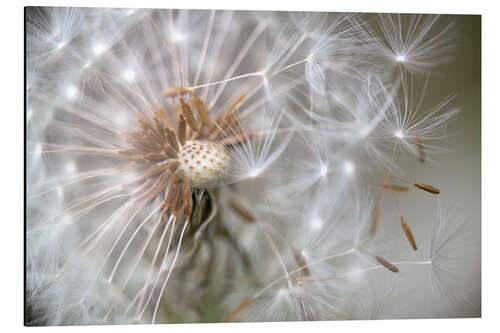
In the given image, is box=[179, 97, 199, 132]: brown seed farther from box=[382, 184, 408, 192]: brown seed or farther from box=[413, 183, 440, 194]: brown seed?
box=[413, 183, 440, 194]: brown seed

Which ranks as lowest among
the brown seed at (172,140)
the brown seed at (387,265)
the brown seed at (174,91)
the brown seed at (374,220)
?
the brown seed at (387,265)

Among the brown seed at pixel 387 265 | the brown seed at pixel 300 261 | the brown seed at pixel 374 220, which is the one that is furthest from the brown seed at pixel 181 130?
A: the brown seed at pixel 387 265

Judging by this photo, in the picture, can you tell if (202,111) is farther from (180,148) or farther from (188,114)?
(180,148)

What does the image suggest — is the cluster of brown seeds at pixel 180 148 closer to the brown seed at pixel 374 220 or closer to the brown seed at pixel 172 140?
the brown seed at pixel 172 140

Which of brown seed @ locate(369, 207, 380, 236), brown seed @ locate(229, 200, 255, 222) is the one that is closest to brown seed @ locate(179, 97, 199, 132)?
brown seed @ locate(229, 200, 255, 222)

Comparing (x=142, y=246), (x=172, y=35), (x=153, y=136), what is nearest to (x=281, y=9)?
(x=172, y=35)

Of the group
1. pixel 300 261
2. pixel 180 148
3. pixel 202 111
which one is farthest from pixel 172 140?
pixel 300 261
